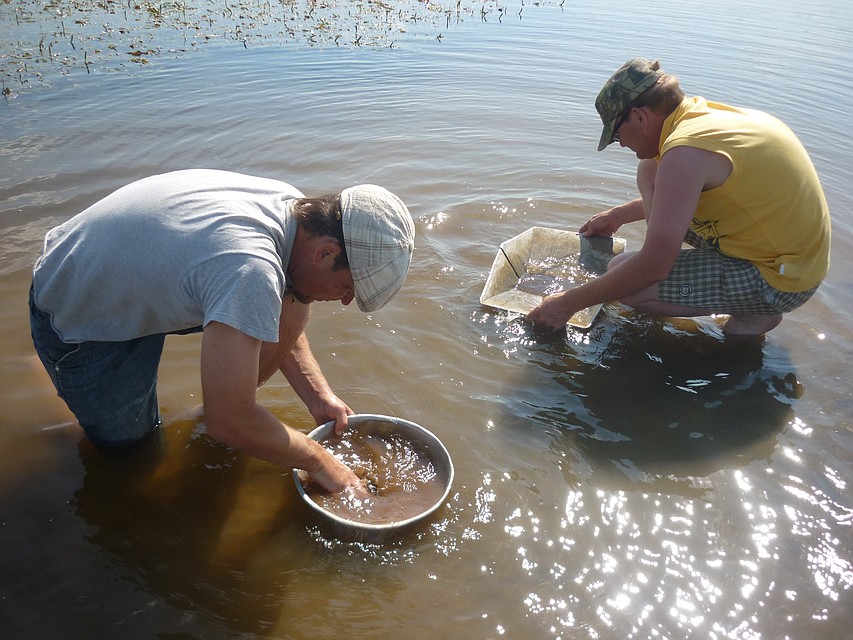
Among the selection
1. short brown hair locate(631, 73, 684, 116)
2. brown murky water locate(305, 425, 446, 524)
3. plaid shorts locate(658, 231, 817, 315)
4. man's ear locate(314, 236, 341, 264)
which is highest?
short brown hair locate(631, 73, 684, 116)

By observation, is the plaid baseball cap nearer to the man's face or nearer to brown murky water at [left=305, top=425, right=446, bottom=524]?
the man's face

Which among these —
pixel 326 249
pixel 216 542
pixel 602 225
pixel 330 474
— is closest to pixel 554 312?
pixel 602 225

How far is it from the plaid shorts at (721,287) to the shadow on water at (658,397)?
28 cm

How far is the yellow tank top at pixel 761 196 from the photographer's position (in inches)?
116

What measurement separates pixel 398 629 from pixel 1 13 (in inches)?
466

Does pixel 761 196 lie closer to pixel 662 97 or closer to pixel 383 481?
pixel 662 97

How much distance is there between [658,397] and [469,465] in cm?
112

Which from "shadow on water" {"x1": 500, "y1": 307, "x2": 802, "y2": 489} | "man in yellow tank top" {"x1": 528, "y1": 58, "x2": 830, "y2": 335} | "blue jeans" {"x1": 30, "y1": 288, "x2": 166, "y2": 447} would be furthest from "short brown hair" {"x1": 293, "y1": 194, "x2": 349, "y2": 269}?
"man in yellow tank top" {"x1": 528, "y1": 58, "x2": 830, "y2": 335}

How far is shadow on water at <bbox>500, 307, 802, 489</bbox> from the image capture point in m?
2.80

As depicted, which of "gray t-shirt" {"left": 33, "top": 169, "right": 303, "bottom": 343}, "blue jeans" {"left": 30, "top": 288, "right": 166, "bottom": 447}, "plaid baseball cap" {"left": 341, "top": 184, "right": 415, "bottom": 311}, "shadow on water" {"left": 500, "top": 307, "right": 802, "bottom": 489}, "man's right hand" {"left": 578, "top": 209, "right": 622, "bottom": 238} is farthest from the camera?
"man's right hand" {"left": 578, "top": 209, "right": 622, "bottom": 238}

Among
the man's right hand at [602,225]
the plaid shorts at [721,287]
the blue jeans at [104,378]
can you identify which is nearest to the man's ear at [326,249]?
the blue jeans at [104,378]

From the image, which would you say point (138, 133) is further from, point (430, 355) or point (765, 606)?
point (765, 606)

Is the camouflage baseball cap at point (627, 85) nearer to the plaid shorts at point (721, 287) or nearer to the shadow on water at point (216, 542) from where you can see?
the plaid shorts at point (721, 287)

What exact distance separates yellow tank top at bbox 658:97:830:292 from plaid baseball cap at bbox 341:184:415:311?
1649 millimetres
